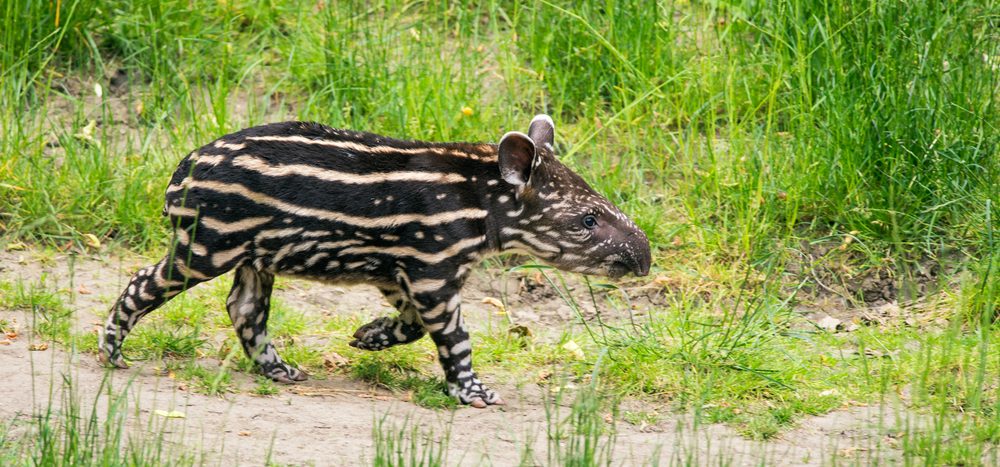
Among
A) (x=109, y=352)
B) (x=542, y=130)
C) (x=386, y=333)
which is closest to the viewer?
(x=109, y=352)

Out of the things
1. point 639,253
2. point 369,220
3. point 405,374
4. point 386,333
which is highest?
point 369,220

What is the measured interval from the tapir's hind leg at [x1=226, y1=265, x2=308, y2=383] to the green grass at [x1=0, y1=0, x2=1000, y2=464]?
0.22 meters

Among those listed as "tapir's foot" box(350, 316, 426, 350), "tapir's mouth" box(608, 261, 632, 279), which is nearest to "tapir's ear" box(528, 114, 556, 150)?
"tapir's mouth" box(608, 261, 632, 279)

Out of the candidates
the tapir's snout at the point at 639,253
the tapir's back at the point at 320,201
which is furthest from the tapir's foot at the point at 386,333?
the tapir's snout at the point at 639,253

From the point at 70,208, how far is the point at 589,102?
3.64m

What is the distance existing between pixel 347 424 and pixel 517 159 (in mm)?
1559

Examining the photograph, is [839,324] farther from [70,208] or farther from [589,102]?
[70,208]

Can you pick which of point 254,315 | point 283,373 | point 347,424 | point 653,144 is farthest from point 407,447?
point 653,144

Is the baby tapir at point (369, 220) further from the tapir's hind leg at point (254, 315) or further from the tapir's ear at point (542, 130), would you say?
the tapir's ear at point (542, 130)

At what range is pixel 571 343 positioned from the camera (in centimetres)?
801

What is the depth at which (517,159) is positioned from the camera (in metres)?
7.06

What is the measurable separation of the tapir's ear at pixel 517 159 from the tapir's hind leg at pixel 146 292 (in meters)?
1.50

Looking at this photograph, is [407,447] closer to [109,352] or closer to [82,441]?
[82,441]

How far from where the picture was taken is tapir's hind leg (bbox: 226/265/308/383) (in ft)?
24.0
